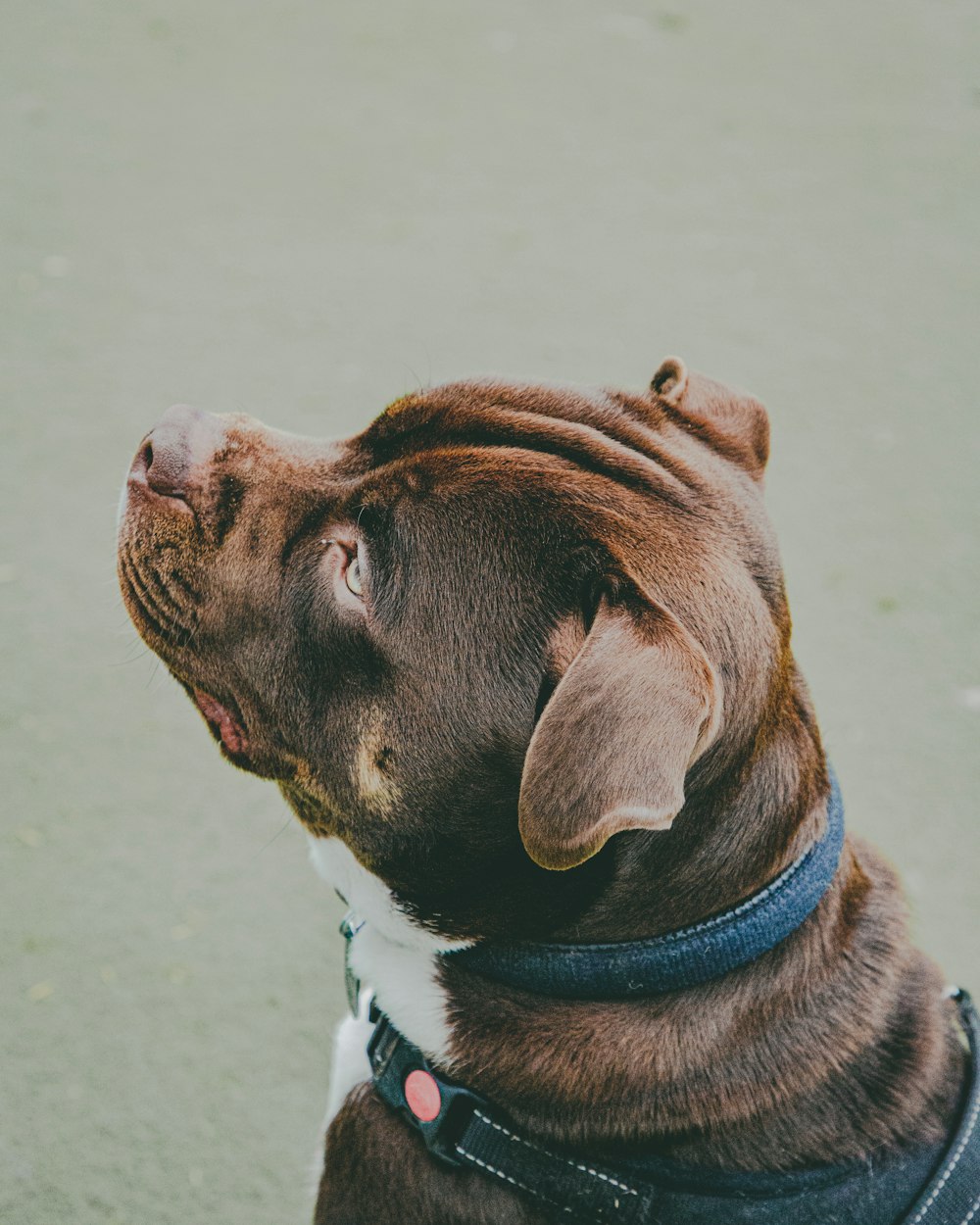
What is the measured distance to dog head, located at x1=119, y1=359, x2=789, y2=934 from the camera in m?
1.84

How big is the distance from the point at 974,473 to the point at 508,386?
3600 mm

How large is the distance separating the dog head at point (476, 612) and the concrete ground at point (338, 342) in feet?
2.97

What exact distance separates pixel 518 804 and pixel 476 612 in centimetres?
42

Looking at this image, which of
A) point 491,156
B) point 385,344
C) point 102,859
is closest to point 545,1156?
point 102,859

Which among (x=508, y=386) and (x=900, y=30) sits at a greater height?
(x=900, y=30)

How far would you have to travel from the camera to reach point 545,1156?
84.1 inches

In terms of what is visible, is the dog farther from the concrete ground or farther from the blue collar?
the concrete ground

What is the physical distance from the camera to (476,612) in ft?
7.27

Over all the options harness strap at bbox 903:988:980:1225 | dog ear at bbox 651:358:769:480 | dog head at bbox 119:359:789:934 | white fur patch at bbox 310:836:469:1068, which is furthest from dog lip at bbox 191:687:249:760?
harness strap at bbox 903:988:980:1225

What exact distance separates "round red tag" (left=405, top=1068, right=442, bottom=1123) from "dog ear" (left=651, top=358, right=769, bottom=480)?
1.38 m

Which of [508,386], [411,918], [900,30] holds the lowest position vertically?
[411,918]

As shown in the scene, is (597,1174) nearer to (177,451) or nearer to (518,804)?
(518,804)

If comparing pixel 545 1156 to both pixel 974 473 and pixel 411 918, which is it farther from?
pixel 974 473

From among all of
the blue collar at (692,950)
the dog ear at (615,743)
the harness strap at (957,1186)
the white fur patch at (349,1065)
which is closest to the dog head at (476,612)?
the dog ear at (615,743)
